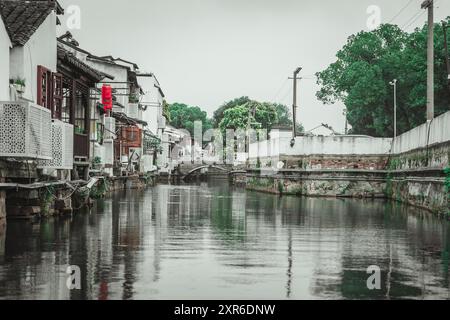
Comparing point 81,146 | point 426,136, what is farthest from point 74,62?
point 426,136

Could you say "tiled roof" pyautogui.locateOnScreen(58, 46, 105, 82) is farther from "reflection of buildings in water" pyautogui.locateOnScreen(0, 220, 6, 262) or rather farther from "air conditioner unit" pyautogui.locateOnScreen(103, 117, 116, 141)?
"air conditioner unit" pyautogui.locateOnScreen(103, 117, 116, 141)

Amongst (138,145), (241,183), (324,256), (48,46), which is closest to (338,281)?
(324,256)

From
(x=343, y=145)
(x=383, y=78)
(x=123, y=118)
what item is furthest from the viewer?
(x=383, y=78)

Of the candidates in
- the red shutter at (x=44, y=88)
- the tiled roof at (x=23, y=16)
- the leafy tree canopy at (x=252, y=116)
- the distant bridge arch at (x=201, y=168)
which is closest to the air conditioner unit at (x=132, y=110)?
the distant bridge arch at (x=201, y=168)

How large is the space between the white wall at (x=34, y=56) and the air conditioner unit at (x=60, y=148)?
4.41ft

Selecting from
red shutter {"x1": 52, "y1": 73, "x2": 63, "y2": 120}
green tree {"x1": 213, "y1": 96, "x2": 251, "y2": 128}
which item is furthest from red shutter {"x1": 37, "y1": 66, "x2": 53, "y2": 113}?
green tree {"x1": 213, "y1": 96, "x2": 251, "y2": 128}

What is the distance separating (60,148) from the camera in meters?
20.5

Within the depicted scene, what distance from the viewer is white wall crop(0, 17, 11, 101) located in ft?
61.6

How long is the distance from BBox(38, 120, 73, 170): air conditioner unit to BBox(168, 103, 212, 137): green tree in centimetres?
11236

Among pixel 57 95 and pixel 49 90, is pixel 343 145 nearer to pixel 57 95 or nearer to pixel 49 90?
pixel 57 95

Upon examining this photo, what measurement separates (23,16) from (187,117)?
374 feet

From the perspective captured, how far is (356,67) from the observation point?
61250mm

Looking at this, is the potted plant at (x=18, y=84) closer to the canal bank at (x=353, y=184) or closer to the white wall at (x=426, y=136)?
the white wall at (x=426, y=136)

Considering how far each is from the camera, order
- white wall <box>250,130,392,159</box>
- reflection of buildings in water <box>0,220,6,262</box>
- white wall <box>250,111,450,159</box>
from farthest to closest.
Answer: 1. white wall <box>250,130,392,159</box>
2. white wall <box>250,111,450,159</box>
3. reflection of buildings in water <box>0,220,6,262</box>
